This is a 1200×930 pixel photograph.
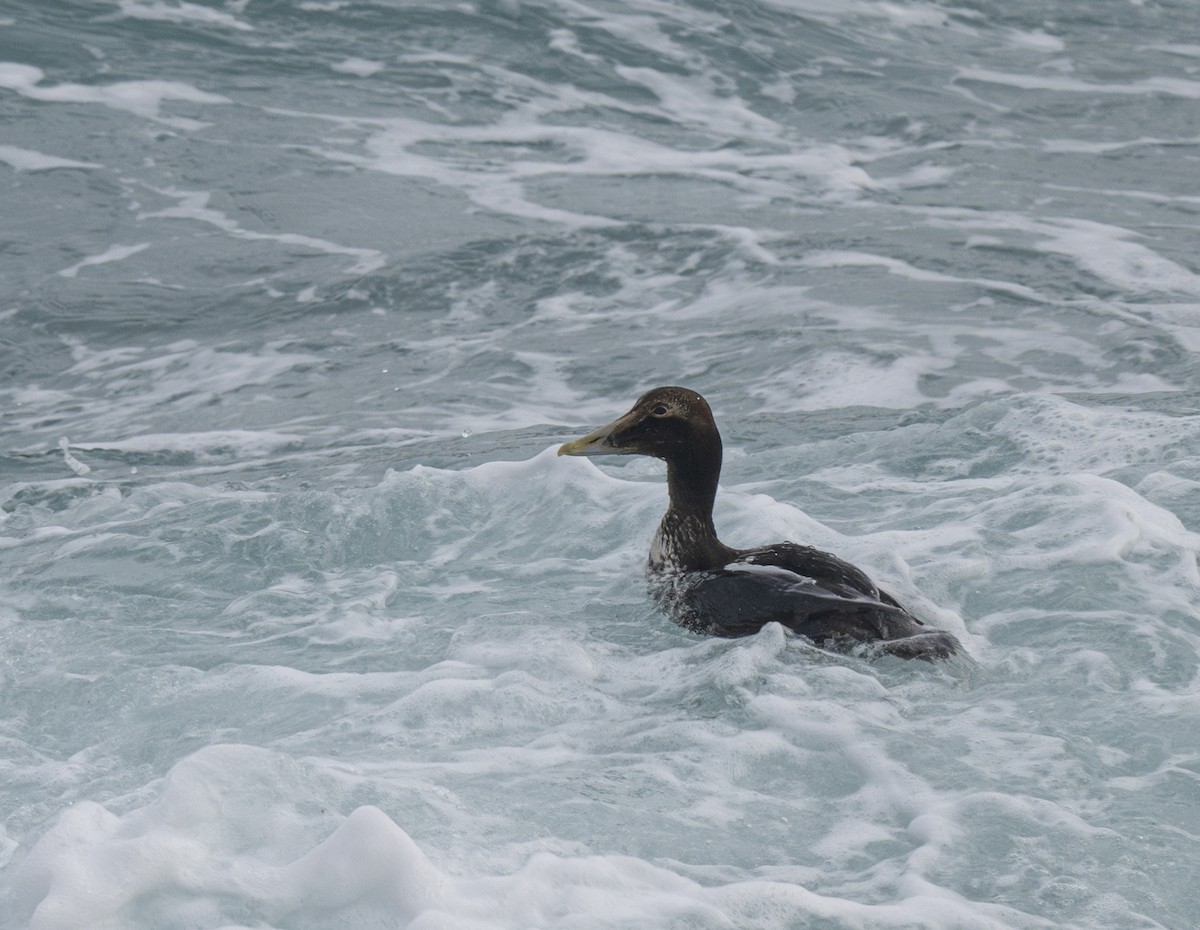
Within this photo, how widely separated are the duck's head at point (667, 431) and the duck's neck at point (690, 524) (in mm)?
34

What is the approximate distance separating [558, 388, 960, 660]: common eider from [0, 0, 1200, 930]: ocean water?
0.40ft

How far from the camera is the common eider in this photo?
16.7 ft

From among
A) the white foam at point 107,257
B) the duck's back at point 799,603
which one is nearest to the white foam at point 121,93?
the white foam at point 107,257

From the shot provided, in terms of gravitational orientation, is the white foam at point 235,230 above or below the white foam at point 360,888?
below

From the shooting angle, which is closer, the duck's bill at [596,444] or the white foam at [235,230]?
the duck's bill at [596,444]

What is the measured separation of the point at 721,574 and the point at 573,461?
6.07ft

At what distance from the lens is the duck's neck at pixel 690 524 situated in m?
5.70

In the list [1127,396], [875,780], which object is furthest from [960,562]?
[1127,396]

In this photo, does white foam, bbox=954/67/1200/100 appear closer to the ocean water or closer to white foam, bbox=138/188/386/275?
the ocean water

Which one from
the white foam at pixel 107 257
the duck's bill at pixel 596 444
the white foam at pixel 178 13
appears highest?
the white foam at pixel 178 13

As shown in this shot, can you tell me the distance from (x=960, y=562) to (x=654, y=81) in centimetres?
955

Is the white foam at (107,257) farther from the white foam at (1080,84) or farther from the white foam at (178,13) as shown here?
the white foam at (1080,84)

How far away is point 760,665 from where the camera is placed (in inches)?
198

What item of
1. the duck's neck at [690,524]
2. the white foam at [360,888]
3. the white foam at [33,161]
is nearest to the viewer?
the white foam at [360,888]
